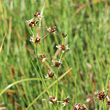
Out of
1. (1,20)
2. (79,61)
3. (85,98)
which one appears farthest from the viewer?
(1,20)

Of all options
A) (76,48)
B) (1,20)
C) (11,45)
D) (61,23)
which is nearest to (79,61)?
(76,48)

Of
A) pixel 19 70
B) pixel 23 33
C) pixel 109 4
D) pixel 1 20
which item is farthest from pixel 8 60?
pixel 109 4

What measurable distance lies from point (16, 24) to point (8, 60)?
0.38m

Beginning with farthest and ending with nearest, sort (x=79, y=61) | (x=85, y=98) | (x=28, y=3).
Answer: (x=28, y=3) → (x=79, y=61) → (x=85, y=98)

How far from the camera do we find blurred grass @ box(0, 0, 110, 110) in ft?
5.00

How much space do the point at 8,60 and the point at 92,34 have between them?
0.70 m

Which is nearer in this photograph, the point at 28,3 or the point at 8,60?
the point at 8,60

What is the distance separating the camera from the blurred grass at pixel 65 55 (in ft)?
5.00

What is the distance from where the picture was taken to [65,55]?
5.82 feet

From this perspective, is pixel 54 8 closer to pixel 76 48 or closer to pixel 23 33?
pixel 23 33

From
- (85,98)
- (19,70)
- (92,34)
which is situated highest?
(92,34)

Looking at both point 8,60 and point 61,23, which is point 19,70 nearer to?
point 8,60

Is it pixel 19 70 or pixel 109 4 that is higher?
pixel 109 4

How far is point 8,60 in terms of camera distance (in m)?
1.80
